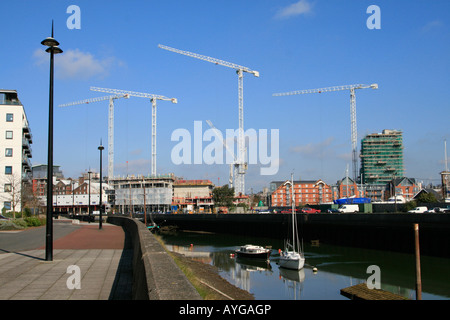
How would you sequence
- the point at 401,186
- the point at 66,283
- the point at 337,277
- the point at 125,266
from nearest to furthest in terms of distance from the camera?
the point at 66,283 → the point at 125,266 → the point at 337,277 → the point at 401,186

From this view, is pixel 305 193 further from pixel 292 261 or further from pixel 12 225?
pixel 12 225

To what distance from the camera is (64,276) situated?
13391 millimetres

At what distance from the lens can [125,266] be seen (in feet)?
53.9

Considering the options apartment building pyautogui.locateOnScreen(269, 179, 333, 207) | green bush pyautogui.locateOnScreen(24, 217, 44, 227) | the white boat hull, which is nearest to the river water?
the white boat hull

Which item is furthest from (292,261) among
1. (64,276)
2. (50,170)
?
(64,276)

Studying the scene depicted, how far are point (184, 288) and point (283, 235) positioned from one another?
6325 cm

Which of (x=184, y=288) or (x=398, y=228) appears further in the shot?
(x=398, y=228)

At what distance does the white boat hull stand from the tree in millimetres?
95195

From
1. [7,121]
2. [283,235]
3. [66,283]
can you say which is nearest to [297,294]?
[66,283]

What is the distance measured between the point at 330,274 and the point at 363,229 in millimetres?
20207
